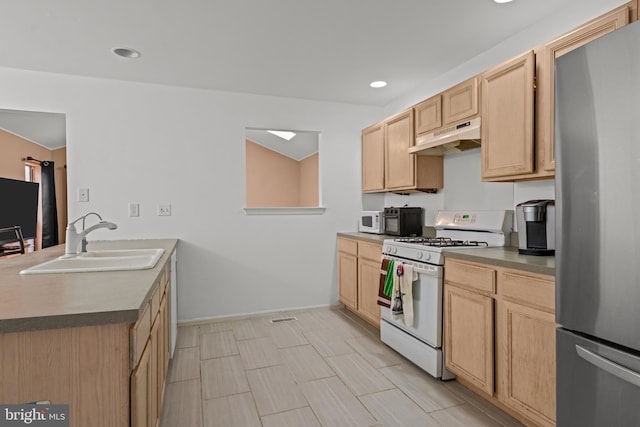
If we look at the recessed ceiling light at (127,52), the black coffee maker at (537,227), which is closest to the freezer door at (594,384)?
the black coffee maker at (537,227)

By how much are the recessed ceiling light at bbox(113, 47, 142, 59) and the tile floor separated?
2.38 meters

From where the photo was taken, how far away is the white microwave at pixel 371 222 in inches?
151

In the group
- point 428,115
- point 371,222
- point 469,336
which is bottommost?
point 469,336

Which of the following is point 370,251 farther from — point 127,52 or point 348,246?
point 127,52

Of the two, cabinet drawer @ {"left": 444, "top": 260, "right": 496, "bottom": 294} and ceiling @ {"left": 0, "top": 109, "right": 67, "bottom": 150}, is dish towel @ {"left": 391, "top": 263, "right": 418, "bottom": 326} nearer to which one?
cabinet drawer @ {"left": 444, "top": 260, "right": 496, "bottom": 294}

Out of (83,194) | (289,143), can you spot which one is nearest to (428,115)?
(83,194)

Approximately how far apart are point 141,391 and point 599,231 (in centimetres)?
161

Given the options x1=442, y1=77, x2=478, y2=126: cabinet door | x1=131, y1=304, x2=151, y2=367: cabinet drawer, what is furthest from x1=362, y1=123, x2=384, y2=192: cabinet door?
x1=131, y1=304, x2=151, y2=367: cabinet drawer

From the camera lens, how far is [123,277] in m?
1.47

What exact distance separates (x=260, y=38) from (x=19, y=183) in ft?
7.11

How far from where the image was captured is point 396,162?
11.8 ft

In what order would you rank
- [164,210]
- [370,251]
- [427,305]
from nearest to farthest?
[427,305] → [370,251] → [164,210]

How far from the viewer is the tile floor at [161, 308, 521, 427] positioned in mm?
2037

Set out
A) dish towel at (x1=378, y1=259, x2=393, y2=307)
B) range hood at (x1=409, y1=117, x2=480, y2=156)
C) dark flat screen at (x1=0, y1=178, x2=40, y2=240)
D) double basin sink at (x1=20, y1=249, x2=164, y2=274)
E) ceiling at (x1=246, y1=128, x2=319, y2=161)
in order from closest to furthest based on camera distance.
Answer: double basin sink at (x1=20, y1=249, x2=164, y2=274), range hood at (x1=409, y1=117, x2=480, y2=156), dark flat screen at (x1=0, y1=178, x2=40, y2=240), dish towel at (x1=378, y1=259, x2=393, y2=307), ceiling at (x1=246, y1=128, x2=319, y2=161)
